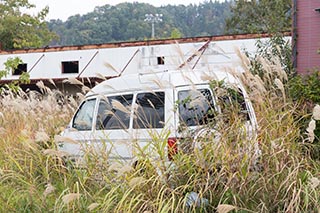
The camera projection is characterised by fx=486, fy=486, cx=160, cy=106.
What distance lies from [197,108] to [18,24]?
39520 millimetres

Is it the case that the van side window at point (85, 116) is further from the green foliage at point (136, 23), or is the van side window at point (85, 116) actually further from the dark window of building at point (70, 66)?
the green foliage at point (136, 23)

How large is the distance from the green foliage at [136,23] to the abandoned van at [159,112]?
45.0 meters

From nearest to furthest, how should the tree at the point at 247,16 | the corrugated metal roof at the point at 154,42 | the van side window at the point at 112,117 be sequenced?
1. the van side window at the point at 112,117
2. the corrugated metal roof at the point at 154,42
3. the tree at the point at 247,16

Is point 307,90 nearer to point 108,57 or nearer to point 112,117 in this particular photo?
point 112,117

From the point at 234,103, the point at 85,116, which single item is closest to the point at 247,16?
the point at 85,116

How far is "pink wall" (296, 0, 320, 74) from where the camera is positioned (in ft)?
40.1

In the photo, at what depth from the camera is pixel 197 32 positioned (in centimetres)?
5694

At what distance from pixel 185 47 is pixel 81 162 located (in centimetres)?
1570

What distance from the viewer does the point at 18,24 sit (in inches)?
1678

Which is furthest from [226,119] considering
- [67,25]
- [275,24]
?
[67,25]

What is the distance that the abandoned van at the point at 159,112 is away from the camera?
17.4 ft

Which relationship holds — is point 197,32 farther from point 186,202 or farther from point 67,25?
point 186,202

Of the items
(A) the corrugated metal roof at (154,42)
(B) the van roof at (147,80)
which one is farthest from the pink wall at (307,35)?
(B) the van roof at (147,80)

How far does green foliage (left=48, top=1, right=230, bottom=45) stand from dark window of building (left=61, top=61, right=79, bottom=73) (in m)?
28.1
